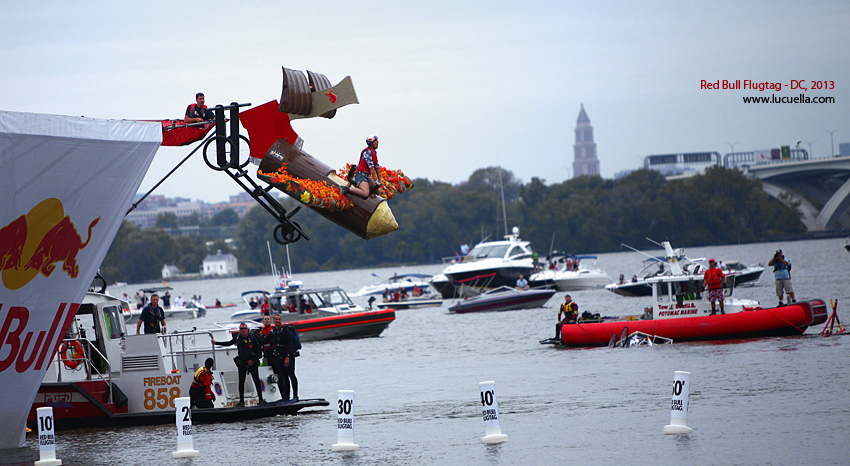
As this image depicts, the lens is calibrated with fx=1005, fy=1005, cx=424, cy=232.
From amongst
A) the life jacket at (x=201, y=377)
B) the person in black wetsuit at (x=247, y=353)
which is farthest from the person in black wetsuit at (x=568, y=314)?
the life jacket at (x=201, y=377)

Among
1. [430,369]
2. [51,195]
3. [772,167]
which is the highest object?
[772,167]

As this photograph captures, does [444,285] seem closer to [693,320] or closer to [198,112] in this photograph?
[693,320]

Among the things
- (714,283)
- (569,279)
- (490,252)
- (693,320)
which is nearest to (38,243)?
(714,283)

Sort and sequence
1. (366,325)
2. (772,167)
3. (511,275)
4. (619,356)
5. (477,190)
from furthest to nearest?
(477,190), (772,167), (511,275), (366,325), (619,356)

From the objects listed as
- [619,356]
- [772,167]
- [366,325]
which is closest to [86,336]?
[619,356]

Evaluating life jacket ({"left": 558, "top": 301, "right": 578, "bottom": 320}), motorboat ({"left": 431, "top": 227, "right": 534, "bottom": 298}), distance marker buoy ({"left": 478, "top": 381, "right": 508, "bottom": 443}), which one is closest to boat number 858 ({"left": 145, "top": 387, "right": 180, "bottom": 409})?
distance marker buoy ({"left": 478, "top": 381, "right": 508, "bottom": 443})

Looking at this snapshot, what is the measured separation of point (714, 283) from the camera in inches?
1174

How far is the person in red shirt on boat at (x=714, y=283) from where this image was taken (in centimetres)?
2964

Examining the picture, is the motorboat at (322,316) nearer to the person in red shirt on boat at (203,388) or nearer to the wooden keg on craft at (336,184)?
the person in red shirt on boat at (203,388)

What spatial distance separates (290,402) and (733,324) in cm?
→ 1526

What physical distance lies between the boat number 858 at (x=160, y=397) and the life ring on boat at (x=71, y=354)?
1.67 m

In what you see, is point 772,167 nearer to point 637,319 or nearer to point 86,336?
point 637,319

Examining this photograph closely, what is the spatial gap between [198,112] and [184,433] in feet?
18.5

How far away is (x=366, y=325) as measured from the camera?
41.7m
